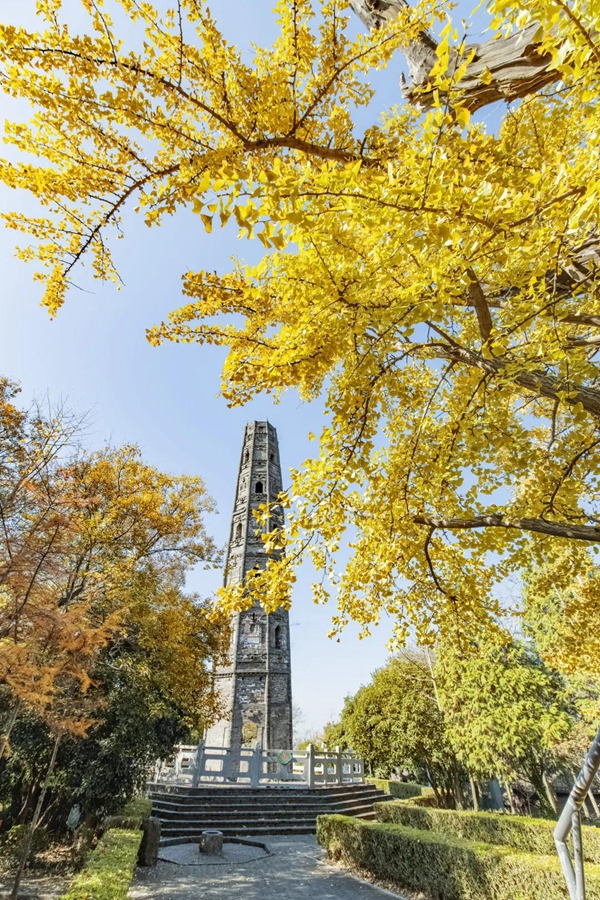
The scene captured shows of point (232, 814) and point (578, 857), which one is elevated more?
point (578, 857)

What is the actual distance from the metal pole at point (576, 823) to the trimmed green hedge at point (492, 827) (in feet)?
25.5

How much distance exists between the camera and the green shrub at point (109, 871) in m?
4.07

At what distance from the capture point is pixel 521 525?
12.8ft

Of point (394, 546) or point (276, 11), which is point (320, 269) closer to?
point (276, 11)

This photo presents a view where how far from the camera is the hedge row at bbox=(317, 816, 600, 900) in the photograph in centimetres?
552

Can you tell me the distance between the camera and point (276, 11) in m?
3.09

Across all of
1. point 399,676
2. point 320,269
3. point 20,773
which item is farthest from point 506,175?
point 399,676

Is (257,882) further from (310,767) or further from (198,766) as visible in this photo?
(310,767)

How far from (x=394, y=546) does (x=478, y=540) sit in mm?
928

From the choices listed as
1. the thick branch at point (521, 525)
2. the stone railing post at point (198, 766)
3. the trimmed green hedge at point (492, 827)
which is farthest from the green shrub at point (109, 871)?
the stone railing post at point (198, 766)

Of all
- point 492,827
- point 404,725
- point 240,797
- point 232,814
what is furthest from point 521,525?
point 404,725

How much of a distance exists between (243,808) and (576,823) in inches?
562

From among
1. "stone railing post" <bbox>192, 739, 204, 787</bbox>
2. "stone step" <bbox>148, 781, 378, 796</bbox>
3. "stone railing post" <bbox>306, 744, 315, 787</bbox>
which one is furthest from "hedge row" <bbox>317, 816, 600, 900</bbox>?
"stone railing post" <bbox>192, 739, 204, 787</bbox>

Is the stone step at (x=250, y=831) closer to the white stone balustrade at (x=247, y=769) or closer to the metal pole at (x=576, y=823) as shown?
the white stone balustrade at (x=247, y=769)
